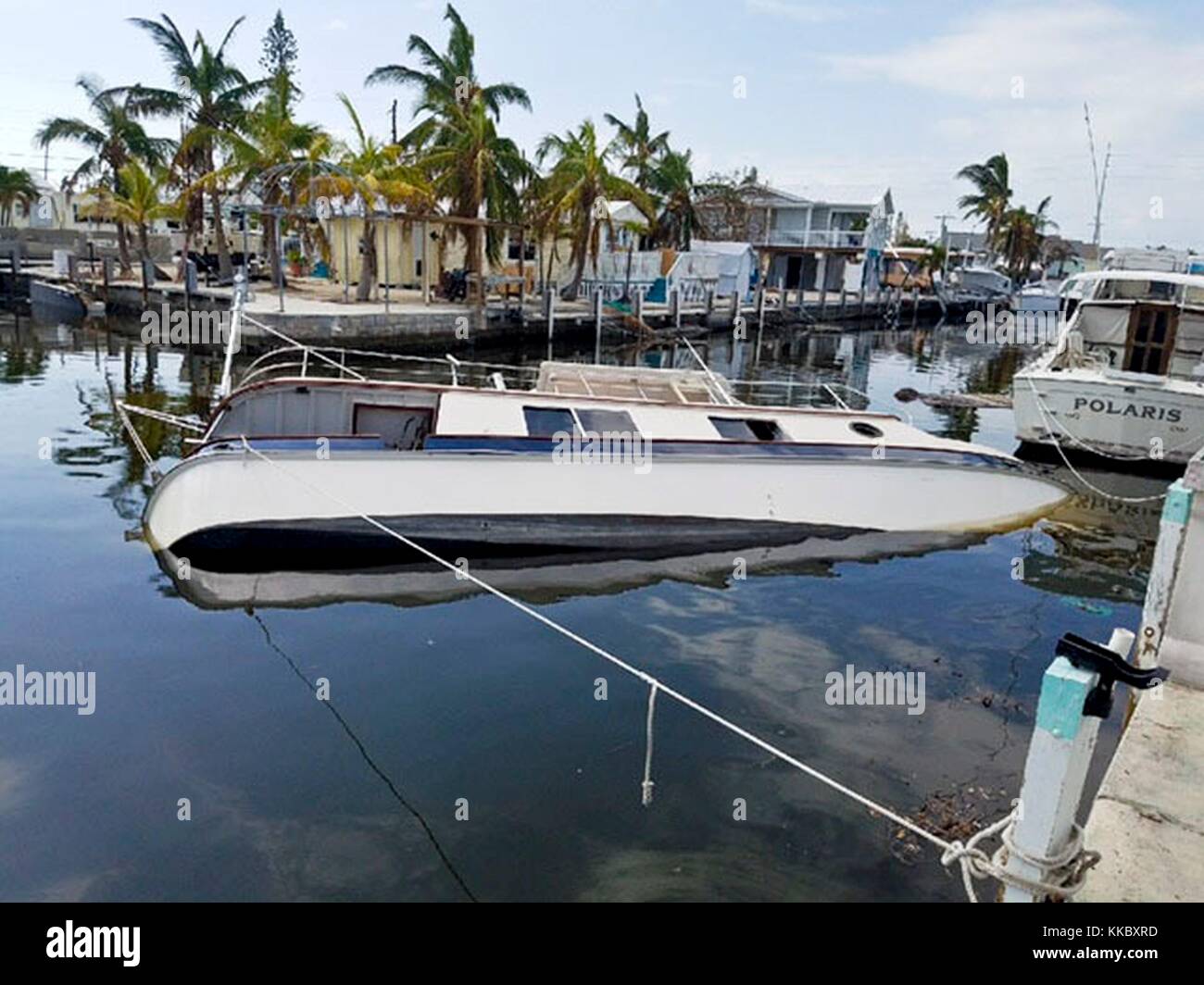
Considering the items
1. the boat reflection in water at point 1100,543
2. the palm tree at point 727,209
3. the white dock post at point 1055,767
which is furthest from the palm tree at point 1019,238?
the white dock post at point 1055,767

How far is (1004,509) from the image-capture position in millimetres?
13750

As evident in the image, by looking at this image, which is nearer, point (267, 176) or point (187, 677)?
point (187, 677)

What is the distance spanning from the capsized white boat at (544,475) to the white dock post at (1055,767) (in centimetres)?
825

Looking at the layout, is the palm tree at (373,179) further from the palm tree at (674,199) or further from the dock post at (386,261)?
the palm tree at (674,199)

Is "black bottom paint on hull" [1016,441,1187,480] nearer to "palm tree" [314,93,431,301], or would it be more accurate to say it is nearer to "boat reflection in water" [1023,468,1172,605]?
"boat reflection in water" [1023,468,1172,605]

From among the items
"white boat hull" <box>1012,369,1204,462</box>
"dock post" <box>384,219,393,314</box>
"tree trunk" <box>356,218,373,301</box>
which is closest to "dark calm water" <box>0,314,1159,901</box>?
"white boat hull" <box>1012,369,1204,462</box>

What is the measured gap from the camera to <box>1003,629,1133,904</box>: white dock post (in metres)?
3.83

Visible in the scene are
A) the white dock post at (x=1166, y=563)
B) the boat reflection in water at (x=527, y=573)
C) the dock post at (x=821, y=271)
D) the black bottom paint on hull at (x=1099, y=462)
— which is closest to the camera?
the white dock post at (x=1166, y=563)

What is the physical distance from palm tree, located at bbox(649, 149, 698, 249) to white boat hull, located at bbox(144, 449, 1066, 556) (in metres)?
42.4

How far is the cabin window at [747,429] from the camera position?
12.8 m

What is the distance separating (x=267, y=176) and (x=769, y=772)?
106 feet

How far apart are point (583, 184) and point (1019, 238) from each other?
60263 millimetres

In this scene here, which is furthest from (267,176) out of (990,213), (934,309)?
(990,213)
